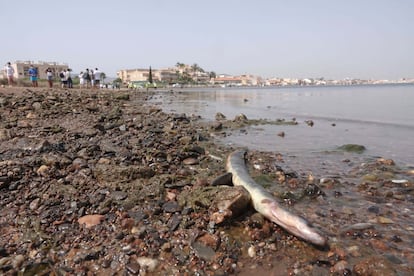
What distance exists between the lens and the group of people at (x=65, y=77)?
2825 cm

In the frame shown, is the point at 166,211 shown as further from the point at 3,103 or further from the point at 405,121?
the point at 405,121

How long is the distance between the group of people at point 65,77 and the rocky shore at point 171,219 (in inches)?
1037

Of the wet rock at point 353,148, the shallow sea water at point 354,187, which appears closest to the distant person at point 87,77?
the shallow sea water at point 354,187

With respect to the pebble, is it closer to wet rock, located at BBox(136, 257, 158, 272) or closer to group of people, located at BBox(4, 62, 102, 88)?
wet rock, located at BBox(136, 257, 158, 272)

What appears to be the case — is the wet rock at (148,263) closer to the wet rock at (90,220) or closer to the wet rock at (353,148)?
the wet rock at (90,220)

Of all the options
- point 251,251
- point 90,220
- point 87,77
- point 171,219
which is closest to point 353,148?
point 251,251

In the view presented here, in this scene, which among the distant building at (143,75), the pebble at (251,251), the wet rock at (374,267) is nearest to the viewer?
the wet rock at (374,267)

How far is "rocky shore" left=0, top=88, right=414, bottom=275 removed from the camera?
2984 millimetres

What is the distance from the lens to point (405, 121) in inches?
607

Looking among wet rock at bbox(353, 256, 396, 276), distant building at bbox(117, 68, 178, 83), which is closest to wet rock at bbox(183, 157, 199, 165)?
wet rock at bbox(353, 256, 396, 276)

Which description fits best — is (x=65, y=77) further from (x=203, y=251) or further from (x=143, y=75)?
(x=143, y=75)

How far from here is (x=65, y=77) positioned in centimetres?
3025

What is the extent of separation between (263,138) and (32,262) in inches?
332

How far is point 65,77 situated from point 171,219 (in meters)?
31.2
